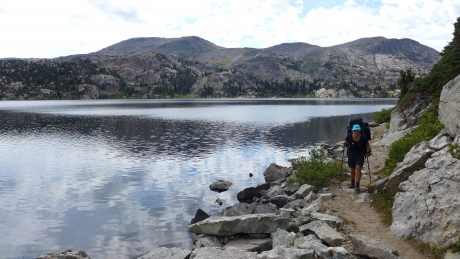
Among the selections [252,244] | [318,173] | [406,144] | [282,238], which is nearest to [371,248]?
[282,238]

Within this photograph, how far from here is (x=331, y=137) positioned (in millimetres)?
73500

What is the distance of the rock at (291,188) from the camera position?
3025 centimetres

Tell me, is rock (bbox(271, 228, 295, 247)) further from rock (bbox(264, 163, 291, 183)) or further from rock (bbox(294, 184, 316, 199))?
rock (bbox(264, 163, 291, 183))

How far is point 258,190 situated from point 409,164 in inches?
563

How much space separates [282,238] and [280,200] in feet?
33.5

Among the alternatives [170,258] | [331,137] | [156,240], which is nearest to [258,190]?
[156,240]

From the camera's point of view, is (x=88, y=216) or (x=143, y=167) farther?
(x=143, y=167)

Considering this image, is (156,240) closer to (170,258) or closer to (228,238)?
(228,238)

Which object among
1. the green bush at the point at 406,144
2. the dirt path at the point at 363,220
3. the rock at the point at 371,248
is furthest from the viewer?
the green bush at the point at 406,144

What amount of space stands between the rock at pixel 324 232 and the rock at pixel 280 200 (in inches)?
330

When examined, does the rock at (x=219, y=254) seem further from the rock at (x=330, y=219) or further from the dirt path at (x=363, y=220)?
the dirt path at (x=363, y=220)

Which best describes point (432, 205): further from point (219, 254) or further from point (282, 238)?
point (219, 254)

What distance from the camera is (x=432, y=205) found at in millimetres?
16359

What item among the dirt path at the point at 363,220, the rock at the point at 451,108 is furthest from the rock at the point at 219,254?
the rock at the point at 451,108
